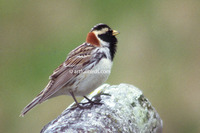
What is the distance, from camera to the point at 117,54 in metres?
Answer: 8.98

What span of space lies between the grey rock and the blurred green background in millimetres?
2471

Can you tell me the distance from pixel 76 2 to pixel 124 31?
1626mm

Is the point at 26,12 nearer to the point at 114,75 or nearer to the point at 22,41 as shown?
the point at 22,41

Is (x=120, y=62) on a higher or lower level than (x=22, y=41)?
lower

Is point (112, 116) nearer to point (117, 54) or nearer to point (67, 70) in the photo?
point (67, 70)

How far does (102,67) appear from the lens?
4.93m

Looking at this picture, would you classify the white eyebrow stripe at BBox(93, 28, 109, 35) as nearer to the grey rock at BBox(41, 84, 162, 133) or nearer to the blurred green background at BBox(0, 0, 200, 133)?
the grey rock at BBox(41, 84, 162, 133)

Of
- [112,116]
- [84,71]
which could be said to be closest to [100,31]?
[84,71]

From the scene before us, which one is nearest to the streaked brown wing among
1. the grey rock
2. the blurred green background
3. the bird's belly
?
the bird's belly

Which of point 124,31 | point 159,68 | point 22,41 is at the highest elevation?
point 22,41

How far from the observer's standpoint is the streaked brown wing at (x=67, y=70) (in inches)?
189

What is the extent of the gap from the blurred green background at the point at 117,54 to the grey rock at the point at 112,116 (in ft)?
8.11

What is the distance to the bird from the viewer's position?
4836 millimetres

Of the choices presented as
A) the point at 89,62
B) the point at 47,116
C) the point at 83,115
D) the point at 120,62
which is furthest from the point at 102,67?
the point at 120,62
